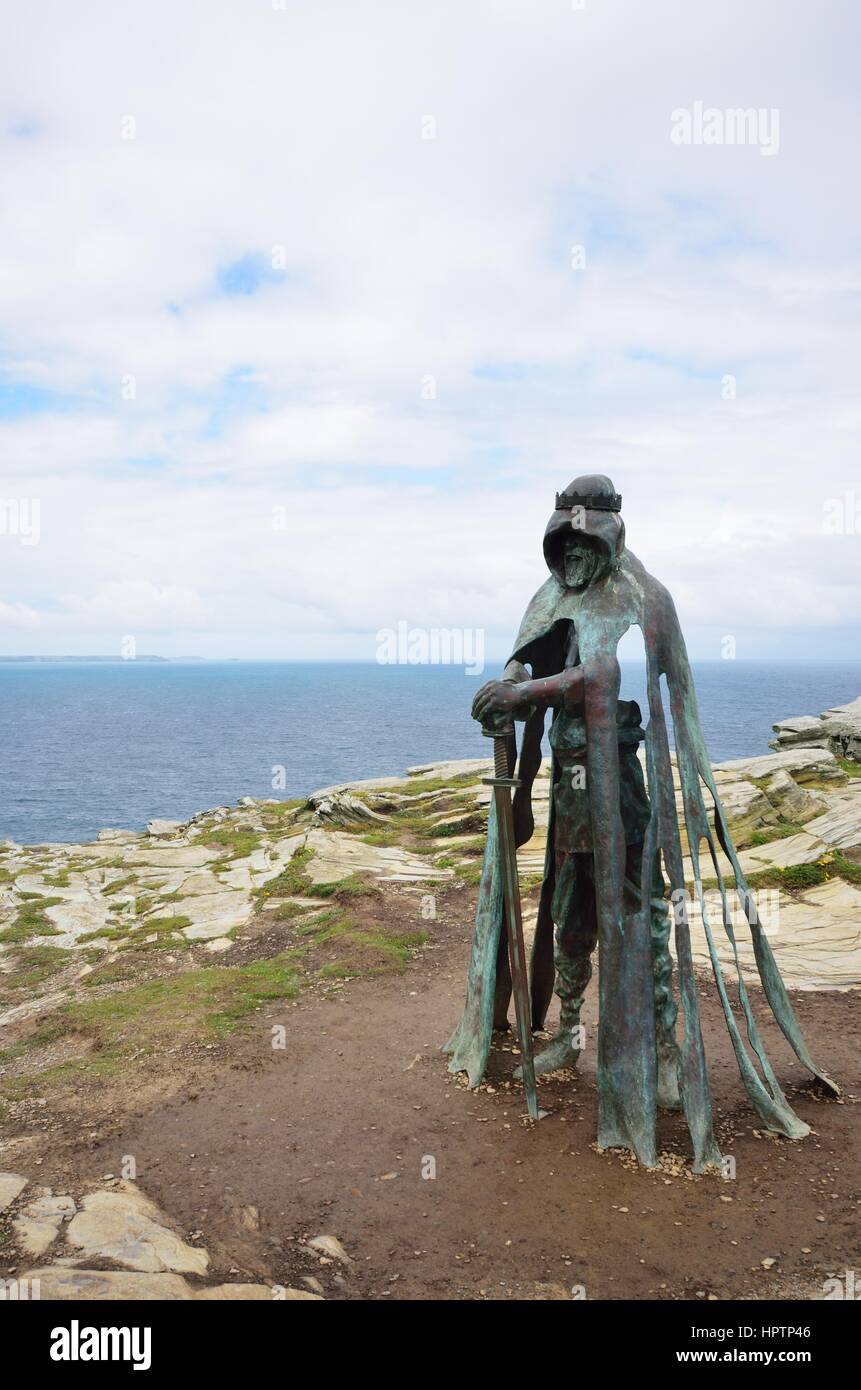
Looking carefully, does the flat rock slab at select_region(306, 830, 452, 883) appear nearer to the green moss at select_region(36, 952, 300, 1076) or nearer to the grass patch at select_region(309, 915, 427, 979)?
the grass patch at select_region(309, 915, 427, 979)

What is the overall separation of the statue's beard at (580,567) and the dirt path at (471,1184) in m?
4.24

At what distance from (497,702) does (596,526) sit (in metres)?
1.58

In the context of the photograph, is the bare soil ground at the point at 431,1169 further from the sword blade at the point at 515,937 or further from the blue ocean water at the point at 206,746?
the blue ocean water at the point at 206,746

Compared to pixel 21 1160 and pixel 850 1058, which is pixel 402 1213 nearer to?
pixel 21 1160

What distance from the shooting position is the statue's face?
698 cm

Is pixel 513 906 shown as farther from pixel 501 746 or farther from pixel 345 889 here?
pixel 345 889

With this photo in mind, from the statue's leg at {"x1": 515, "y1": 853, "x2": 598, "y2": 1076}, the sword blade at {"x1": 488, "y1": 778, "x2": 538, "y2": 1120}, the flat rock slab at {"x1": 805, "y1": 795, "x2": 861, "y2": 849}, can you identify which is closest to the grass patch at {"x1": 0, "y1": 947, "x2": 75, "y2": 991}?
the statue's leg at {"x1": 515, "y1": 853, "x2": 598, "y2": 1076}

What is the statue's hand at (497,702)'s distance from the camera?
262 inches

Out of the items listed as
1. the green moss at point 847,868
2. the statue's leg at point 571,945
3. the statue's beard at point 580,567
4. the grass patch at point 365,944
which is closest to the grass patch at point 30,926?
the grass patch at point 365,944

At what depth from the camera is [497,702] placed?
21.9 ft

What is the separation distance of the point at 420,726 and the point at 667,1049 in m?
90.2

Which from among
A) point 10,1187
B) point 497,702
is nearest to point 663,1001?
point 497,702

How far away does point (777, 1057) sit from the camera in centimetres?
816

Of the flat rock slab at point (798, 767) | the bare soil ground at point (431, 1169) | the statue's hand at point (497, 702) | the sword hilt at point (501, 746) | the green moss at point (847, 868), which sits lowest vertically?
the bare soil ground at point (431, 1169)
